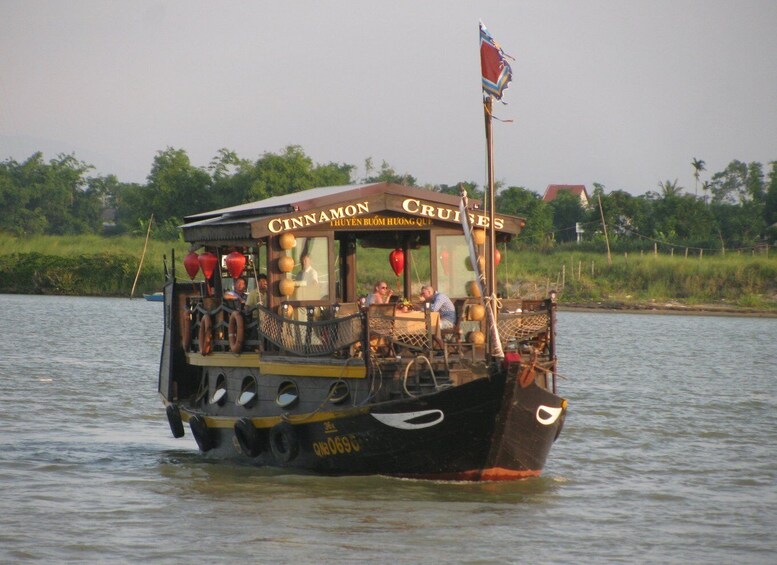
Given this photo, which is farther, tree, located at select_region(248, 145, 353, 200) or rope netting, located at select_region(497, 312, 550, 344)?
tree, located at select_region(248, 145, 353, 200)

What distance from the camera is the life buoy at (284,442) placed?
1334 centimetres

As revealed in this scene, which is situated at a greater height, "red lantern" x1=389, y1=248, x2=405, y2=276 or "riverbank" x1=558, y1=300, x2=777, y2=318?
"red lantern" x1=389, y1=248, x2=405, y2=276

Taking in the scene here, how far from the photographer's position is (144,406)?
71.6 feet

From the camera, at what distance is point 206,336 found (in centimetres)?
1498

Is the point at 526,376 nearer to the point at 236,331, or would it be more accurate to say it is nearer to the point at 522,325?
the point at 522,325

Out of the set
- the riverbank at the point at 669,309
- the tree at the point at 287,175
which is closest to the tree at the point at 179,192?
the tree at the point at 287,175

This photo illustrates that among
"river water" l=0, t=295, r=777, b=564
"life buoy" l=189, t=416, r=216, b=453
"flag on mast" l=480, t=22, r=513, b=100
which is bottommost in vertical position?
"river water" l=0, t=295, r=777, b=564

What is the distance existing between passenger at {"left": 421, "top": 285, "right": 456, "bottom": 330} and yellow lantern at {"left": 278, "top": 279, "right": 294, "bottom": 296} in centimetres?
143

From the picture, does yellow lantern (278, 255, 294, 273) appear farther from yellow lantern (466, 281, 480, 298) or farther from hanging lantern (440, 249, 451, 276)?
yellow lantern (466, 281, 480, 298)

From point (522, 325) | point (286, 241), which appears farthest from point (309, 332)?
point (522, 325)

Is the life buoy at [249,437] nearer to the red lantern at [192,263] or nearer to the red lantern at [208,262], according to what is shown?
the red lantern at [208,262]

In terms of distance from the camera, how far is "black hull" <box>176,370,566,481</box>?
1204 cm

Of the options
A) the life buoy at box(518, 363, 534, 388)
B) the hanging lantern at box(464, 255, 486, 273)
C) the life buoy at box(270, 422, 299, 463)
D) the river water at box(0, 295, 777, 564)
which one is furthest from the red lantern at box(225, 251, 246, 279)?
the life buoy at box(518, 363, 534, 388)

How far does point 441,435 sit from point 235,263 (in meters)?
3.76
